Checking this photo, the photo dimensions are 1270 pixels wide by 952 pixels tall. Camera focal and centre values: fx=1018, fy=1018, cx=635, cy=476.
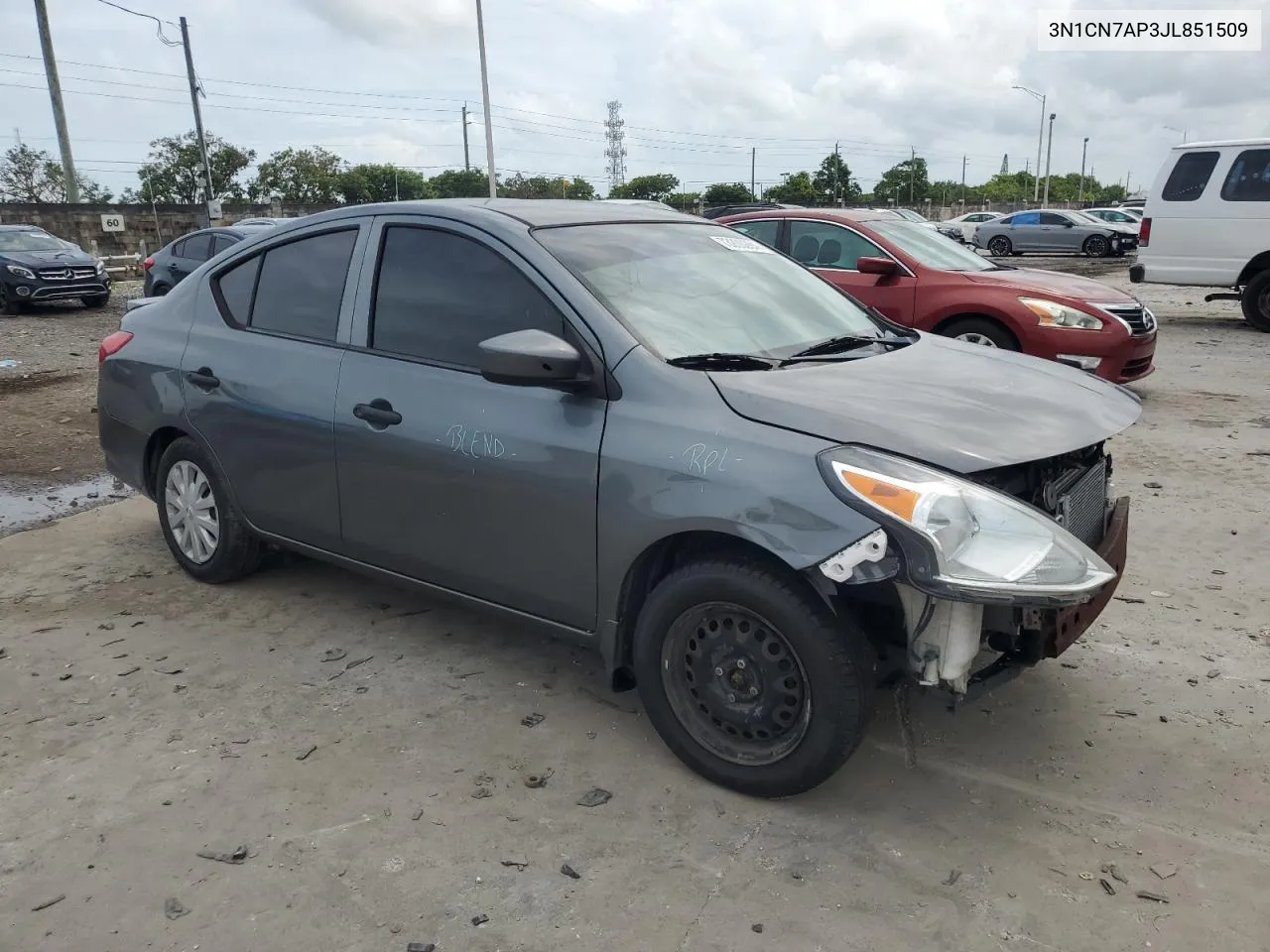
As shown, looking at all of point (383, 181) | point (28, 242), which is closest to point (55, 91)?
point (28, 242)

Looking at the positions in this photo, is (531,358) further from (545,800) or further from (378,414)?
(545,800)

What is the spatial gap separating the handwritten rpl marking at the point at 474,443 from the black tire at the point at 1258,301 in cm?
1228

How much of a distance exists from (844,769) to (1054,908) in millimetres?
760

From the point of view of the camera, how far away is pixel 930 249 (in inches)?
346

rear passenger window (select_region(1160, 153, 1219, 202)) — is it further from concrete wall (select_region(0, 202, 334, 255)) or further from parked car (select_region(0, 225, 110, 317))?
concrete wall (select_region(0, 202, 334, 255))

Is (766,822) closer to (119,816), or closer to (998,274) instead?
(119,816)

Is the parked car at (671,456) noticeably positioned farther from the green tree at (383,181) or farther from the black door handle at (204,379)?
the green tree at (383,181)

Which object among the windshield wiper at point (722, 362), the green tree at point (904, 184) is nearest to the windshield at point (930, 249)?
the windshield wiper at point (722, 362)

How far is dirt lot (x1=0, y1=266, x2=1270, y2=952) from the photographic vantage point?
2539mm

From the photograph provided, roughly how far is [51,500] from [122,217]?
3307cm

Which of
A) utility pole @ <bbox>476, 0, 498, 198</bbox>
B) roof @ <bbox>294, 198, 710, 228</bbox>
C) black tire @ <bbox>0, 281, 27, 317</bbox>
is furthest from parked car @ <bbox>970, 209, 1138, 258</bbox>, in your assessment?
roof @ <bbox>294, 198, 710, 228</bbox>

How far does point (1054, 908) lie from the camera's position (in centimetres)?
253

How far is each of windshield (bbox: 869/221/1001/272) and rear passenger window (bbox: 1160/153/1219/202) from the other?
198 inches

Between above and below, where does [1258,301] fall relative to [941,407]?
below
